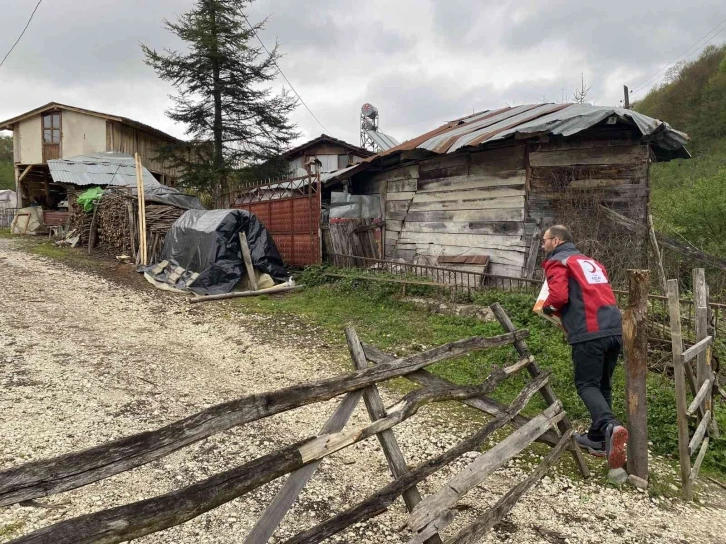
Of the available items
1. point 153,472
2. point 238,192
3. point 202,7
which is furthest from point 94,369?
point 202,7

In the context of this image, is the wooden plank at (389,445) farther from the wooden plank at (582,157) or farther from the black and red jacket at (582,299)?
the wooden plank at (582,157)

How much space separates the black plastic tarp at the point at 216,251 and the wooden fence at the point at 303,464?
7888 millimetres

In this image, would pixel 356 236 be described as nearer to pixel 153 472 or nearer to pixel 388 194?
pixel 388 194

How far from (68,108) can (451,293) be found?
2239cm

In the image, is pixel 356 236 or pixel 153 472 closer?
pixel 153 472

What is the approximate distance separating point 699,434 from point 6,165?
166 feet

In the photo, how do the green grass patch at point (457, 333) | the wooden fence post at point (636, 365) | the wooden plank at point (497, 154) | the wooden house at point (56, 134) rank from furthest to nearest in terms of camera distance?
the wooden house at point (56, 134)
the wooden plank at point (497, 154)
the green grass patch at point (457, 333)
the wooden fence post at point (636, 365)

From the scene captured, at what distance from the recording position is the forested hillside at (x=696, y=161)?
35.8 feet

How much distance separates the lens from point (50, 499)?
3043 mm

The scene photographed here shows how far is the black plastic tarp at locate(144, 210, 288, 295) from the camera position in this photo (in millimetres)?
10102

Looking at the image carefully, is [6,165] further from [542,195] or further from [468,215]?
[542,195]

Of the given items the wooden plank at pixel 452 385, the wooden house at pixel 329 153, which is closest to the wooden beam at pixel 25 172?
the wooden house at pixel 329 153

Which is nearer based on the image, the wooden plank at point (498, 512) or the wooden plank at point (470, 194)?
the wooden plank at point (498, 512)

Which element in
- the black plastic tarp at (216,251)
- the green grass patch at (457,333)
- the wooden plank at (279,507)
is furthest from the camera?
the black plastic tarp at (216,251)
